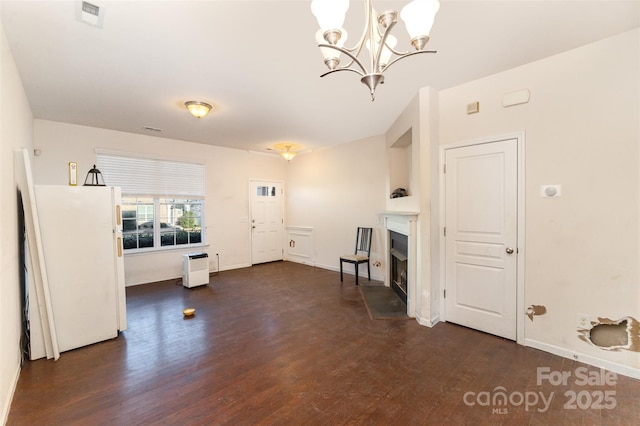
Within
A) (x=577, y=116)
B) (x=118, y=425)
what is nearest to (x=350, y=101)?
(x=577, y=116)

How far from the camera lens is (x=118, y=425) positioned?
1.74 metres

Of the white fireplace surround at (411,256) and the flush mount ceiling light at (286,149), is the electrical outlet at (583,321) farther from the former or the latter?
the flush mount ceiling light at (286,149)

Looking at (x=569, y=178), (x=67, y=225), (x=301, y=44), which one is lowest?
(x=67, y=225)

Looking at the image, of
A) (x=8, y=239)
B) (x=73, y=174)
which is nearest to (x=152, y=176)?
(x=73, y=174)

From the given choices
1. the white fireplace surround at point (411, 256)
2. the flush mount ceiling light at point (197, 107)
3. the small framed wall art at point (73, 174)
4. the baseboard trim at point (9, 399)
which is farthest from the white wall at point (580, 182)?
the small framed wall art at point (73, 174)

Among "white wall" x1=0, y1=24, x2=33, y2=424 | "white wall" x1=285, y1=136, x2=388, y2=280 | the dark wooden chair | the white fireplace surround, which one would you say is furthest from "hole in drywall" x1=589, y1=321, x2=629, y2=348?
"white wall" x1=0, y1=24, x2=33, y2=424

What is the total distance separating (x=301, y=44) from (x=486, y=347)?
10.9 feet

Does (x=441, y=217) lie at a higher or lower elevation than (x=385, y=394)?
higher

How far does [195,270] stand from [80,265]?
2059 millimetres

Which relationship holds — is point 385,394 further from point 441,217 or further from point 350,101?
point 350,101

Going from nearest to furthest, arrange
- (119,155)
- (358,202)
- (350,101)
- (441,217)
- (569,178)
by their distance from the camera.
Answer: (569,178)
(441,217)
(350,101)
(119,155)
(358,202)

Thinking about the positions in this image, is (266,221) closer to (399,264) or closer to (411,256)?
(399,264)

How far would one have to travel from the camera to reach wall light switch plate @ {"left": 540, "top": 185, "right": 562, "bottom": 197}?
249 centimetres

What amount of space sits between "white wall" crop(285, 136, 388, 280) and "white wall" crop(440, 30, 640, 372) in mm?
2426
